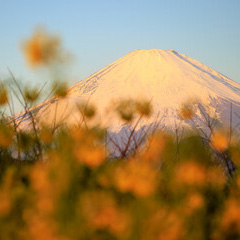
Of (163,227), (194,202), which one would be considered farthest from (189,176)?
(163,227)

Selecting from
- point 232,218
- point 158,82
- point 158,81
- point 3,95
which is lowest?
point 232,218

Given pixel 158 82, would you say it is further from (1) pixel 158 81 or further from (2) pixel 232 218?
(2) pixel 232 218

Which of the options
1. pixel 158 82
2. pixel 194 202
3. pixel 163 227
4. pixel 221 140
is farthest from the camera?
pixel 158 82

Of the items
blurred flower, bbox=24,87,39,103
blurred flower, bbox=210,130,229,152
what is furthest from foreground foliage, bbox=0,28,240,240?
blurred flower, bbox=24,87,39,103

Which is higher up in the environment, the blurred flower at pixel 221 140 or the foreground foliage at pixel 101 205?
the blurred flower at pixel 221 140

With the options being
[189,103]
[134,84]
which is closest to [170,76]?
[134,84]

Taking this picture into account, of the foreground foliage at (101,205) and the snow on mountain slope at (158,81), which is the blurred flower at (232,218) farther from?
the snow on mountain slope at (158,81)

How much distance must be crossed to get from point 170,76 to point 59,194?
133 feet

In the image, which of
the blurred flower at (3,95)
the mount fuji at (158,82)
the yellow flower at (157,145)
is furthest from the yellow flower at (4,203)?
the mount fuji at (158,82)

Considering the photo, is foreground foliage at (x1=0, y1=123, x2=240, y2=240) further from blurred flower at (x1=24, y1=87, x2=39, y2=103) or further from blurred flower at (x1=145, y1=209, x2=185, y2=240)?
blurred flower at (x1=24, y1=87, x2=39, y2=103)

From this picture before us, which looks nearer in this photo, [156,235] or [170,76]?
[156,235]

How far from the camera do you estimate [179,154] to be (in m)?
0.79

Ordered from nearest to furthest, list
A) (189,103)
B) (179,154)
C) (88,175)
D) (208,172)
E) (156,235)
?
(156,235) < (88,175) < (208,172) < (179,154) < (189,103)

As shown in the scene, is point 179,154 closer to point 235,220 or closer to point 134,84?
point 235,220
